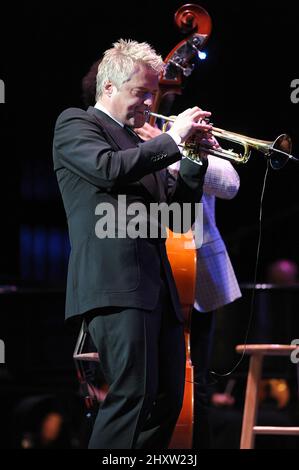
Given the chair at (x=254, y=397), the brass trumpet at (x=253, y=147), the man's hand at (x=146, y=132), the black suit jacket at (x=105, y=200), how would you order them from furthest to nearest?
the chair at (x=254, y=397) → the man's hand at (x=146, y=132) → the brass trumpet at (x=253, y=147) → the black suit jacket at (x=105, y=200)

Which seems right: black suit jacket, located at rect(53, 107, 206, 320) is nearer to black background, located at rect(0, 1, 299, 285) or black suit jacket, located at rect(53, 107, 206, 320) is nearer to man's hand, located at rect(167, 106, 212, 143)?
man's hand, located at rect(167, 106, 212, 143)

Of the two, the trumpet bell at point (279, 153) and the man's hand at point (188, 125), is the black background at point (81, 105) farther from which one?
the man's hand at point (188, 125)

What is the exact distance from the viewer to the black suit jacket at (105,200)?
2.30m

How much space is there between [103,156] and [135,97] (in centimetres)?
30

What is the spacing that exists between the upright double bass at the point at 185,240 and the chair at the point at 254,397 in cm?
42

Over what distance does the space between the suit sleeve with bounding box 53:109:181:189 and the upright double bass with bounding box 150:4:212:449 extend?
32.4 inches

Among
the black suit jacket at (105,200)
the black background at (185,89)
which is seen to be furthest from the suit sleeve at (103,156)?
the black background at (185,89)

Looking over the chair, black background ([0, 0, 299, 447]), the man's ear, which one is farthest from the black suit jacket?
black background ([0, 0, 299, 447])

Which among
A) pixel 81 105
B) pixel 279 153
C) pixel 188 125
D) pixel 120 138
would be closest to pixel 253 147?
pixel 279 153

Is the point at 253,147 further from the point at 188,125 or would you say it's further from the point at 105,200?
the point at 105,200

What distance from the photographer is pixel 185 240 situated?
3217 mm

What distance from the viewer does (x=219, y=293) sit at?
10.8 feet

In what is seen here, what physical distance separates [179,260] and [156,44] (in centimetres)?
295
